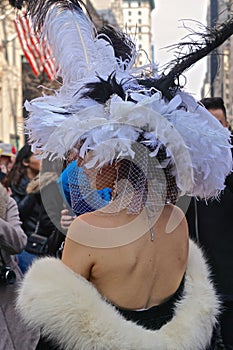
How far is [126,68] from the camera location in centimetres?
271

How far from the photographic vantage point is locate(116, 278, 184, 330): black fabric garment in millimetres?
2404

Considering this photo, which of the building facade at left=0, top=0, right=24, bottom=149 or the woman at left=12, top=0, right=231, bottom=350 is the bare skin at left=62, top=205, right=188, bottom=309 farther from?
the building facade at left=0, top=0, right=24, bottom=149

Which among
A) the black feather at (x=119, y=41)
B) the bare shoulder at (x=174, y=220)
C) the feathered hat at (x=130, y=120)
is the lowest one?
the bare shoulder at (x=174, y=220)

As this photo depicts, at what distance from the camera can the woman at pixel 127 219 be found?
2.33m

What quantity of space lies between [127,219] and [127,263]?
175 millimetres

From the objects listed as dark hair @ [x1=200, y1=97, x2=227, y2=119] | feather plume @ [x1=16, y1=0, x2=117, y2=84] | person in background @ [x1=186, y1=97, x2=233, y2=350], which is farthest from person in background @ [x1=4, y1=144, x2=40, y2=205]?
feather plume @ [x1=16, y1=0, x2=117, y2=84]

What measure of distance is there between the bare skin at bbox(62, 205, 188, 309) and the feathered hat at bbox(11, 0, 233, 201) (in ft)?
0.74

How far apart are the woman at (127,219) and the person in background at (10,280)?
54.1 inches

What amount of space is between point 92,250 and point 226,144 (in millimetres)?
A: 753

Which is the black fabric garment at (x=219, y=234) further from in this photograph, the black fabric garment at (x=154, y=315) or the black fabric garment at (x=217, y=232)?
the black fabric garment at (x=154, y=315)

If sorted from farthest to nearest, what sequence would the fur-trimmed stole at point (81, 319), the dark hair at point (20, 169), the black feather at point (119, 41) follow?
the dark hair at point (20, 169) → the black feather at point (119, 41) → the fur-trimmed stole at point (81, 319)

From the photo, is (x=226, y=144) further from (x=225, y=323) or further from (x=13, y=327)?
(x=13, y=327)

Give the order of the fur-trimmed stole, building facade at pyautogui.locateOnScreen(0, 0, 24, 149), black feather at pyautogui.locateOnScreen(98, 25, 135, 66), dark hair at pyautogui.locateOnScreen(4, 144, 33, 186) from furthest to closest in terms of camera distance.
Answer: building facade at pyautogui.locateOnScreen(0, 0, 24, 149) < dark hair at pyautogui.locateOnScreen(4, 144, 33, 186) < black feather at pyautogui.locateOnScreen(98, 25, 135, 66) < the fur-trimmed stole

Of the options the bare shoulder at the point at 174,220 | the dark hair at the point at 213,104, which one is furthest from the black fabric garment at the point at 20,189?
the bare shoulder at the point at 174,220
